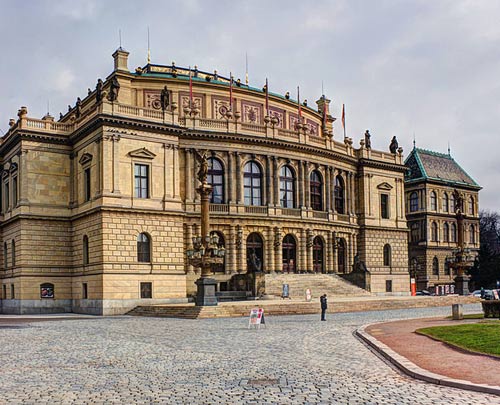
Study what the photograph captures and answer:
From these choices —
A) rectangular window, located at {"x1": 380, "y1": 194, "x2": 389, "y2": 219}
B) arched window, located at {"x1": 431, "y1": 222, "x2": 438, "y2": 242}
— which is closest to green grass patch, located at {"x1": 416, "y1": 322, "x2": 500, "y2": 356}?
rectangular window, located at {"x1": 380, "y1": 194, "x2": 389, "y2": 219}

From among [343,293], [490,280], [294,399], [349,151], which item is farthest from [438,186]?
[294,399]

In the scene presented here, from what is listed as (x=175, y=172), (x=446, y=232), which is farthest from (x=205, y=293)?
(x=446, y=232)

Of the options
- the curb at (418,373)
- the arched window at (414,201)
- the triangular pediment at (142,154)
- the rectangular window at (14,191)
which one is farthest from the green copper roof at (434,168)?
the curb at (418,373)

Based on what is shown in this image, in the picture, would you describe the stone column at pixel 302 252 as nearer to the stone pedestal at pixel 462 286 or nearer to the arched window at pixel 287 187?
the arched window at pixel 287 187

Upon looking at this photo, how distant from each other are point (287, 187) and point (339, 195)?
28.0ft

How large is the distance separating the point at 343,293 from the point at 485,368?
147 ft

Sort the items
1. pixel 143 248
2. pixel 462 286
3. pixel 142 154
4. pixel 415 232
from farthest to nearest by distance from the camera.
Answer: pixel 415 232
pixel 462 286
pixel 142 154
pixel 143 248

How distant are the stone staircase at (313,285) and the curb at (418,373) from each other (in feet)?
112

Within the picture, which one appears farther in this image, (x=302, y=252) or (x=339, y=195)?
(x=339, y=195)

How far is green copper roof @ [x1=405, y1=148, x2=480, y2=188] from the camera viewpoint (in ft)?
346

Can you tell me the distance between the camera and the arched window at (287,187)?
64625 millimetres

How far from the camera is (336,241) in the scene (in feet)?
225

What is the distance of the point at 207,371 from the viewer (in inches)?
696

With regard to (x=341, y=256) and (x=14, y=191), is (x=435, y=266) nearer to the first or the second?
(x=341, y=256)
